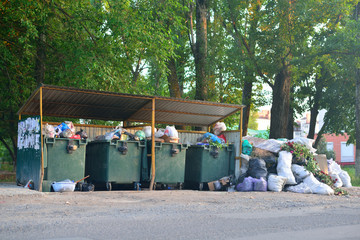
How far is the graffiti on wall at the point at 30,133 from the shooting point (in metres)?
10.3

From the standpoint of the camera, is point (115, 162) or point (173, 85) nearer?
point (115, 162)

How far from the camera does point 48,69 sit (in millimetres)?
16781

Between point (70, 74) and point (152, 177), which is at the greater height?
point (70, 74)

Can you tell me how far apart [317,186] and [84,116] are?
6.59 m

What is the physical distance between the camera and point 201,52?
1933 centimetres

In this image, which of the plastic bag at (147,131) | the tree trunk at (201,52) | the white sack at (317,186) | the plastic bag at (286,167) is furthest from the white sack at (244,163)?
the tree trunk at (201,52)

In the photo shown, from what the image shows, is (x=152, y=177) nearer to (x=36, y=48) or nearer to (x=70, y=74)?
A: (x=70, y=74)

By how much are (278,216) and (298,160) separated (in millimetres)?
5400

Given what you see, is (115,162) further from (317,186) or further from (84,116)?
(317,186)

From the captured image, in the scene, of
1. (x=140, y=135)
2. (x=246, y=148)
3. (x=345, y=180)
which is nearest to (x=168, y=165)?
(x=140, y=135)

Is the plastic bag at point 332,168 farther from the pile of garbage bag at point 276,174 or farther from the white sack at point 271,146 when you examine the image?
the white sack at point 271,146

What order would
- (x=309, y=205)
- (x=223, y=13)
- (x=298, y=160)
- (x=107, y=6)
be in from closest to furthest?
(x=309, y=205) → (x=298, y=160) → (x=107, y=6) → (x=223, y=13)

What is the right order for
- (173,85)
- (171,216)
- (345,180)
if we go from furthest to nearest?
(173,85) < (345,180) < (171,216)

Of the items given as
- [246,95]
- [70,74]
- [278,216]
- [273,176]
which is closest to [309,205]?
[278,216]
